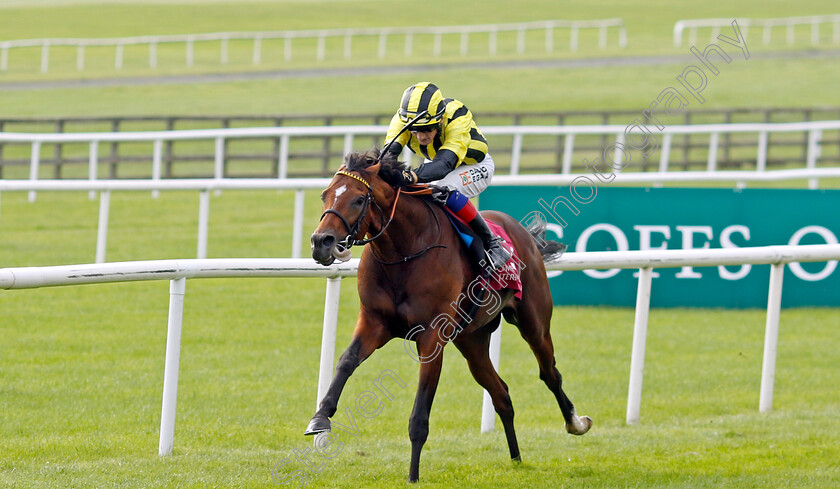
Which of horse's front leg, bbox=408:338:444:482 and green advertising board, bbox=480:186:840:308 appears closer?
horse's front leg, bbox=408:338:444:482

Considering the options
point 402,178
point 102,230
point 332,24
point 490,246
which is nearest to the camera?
point 402,178

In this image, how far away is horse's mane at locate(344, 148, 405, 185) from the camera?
4.39 m

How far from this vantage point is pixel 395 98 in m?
27.7

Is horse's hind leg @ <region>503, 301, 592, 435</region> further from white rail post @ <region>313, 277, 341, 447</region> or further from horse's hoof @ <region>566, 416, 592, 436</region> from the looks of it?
white rail post @ <region>313, 277, 341, 447</region>

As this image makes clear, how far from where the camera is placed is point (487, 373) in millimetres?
5094

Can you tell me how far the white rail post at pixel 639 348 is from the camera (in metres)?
5.91

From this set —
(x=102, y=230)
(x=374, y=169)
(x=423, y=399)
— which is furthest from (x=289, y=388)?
(x=102, y=230)

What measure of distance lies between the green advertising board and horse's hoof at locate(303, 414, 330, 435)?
4.63 metres

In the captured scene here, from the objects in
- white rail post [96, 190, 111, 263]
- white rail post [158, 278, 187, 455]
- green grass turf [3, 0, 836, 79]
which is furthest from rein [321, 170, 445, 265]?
green grass turf [3, 0, 836, 79]

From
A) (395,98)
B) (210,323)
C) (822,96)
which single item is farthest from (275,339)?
(822,96)

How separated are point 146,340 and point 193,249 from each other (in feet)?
10.5

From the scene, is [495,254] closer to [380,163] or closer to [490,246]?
[490,246]

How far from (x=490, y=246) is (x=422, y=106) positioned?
707mm

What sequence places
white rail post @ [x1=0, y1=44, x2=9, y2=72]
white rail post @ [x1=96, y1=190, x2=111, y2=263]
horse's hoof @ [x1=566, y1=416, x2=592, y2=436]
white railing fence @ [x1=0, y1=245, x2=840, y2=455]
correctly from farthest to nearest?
1. white rail post @ [x1=0, y1=44, x2=9, y2=72]
2. white rail post @ [x1=96, y1=190, x2=111, y2=263]
3. horse's hoof @ [x1=566, y1=416, x2=592, y2=436]
4. white railing fence @ [x1=0, y1=245, x2=840, y2=455]
